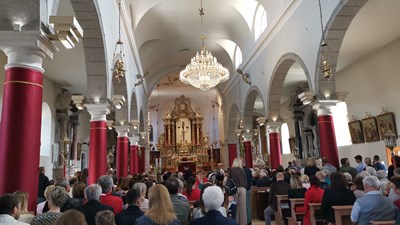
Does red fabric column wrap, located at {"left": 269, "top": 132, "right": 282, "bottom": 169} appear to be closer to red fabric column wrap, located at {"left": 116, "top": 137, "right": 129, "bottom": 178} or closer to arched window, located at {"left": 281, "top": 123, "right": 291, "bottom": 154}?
red fabric column wrap, located at {"left": 116, "top": 137, "right": 129, "bottom": 178}

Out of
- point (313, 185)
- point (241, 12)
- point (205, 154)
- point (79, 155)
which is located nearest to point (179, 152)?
point (205, 154)

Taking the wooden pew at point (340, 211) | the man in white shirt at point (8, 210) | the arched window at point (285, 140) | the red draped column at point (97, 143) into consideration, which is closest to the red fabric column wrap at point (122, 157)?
the red draped column at point (97, 143)

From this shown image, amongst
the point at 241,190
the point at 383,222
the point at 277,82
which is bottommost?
the point at 383,222

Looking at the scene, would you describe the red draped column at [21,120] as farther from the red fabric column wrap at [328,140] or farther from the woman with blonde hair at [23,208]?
the red fabric column wrap at [328,140]

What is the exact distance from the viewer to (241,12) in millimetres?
13836

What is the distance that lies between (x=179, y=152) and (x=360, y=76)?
15114 millimetres

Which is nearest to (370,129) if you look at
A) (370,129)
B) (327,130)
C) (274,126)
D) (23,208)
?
(370,129)

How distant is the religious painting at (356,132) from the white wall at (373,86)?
0.21 m

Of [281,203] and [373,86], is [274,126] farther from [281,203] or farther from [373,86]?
[281,203]

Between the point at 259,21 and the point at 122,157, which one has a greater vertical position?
the point at 259,21

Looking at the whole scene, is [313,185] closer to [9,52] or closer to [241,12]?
[9,52]

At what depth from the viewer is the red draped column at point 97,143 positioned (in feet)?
26.0

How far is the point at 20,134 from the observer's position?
12.5ft

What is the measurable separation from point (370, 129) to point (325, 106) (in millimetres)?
4764
